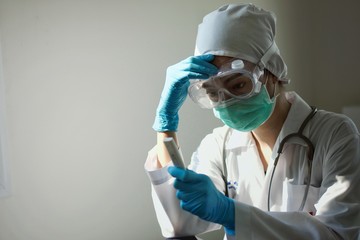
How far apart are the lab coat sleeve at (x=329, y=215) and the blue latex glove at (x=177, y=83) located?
0.43 meters

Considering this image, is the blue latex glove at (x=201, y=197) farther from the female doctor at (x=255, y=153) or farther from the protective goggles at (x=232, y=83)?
the protective goggles at (x=232, y=83)

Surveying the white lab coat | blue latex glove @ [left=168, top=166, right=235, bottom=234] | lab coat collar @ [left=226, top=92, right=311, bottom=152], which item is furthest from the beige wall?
blue latex glove @ [left=168, top=166, right=235, bottom=234]

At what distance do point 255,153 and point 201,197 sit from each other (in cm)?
44

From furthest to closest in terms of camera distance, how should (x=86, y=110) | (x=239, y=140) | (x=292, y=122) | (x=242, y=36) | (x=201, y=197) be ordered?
(x=86, y=110), (x=239, y=140), (x=292, y=122), (x=242, y=36), (x=201, y=197)

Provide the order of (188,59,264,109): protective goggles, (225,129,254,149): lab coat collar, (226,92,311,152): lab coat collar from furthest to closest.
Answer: (225,129,254,149): lab coat collar, (226,92,311,152): lab coat collar, (188,59,264,109): protective goggles

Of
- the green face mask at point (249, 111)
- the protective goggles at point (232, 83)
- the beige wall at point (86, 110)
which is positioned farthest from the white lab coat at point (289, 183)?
the beige wall at point (86, 110)

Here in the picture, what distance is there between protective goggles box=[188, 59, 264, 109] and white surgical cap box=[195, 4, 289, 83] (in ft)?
0.13

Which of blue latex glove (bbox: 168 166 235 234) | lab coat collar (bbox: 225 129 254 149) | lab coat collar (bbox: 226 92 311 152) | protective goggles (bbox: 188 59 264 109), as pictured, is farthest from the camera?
lab coat collar (bbox: 225 129 254 149)

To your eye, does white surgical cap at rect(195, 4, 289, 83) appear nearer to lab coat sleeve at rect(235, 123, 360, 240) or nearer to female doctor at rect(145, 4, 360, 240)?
female doctor at rect(145, 4, 360, 240)

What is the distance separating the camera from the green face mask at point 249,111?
126 cm

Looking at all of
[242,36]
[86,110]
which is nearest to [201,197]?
[242,36]

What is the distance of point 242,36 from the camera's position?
125cm

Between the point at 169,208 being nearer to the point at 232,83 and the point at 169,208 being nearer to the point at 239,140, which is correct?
the point at 239,140

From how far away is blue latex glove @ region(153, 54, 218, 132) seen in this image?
1.24 metres
